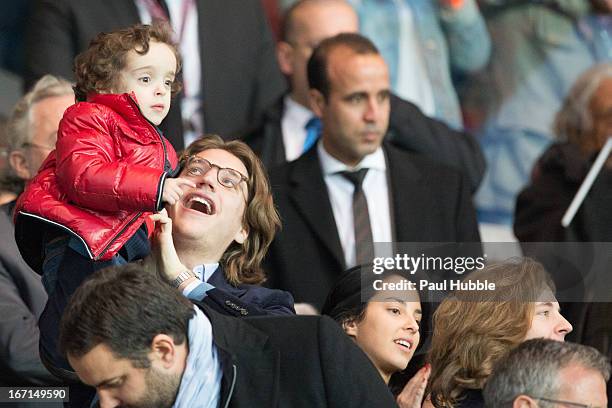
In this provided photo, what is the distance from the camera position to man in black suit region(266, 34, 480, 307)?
6.17 meters

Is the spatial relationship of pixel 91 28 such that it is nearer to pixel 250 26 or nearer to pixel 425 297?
pixel 250 26

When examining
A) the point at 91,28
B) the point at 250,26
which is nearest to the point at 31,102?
the point at 91,28

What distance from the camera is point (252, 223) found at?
206 inches

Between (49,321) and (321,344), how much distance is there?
793mm

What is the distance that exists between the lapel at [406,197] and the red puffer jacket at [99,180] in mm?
1817

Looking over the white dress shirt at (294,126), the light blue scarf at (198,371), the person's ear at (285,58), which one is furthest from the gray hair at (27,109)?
the light blue scarf at (198,371)

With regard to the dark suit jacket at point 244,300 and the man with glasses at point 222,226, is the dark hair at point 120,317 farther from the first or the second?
the man with glasses at point 222,226

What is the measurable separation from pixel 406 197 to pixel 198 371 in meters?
2.47

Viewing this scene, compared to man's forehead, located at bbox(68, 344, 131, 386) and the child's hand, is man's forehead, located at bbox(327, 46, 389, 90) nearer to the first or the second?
the child's hand

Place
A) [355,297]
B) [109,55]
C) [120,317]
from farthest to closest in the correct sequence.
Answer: [355,297], [109,55], [120,317]

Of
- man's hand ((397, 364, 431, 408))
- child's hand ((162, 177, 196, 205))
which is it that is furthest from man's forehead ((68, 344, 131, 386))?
man's hand ((397, 364, 431, 408))

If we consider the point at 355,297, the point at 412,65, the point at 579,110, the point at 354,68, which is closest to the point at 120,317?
the point at 355,297

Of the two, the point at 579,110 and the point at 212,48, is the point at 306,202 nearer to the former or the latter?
the point at 212,48

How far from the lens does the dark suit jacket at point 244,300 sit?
4.73 metres
